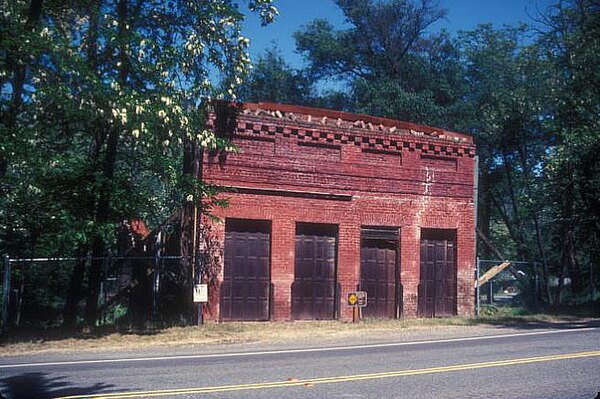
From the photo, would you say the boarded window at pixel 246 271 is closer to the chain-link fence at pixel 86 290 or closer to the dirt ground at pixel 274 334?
the dirt ground at pixel 274 334

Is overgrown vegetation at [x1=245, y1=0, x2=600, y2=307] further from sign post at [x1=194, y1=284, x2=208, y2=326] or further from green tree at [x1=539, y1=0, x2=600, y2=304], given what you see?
sign post at [x1=194, y1=284, x2=208, y2=326]

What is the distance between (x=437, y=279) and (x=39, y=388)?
47.4 feet

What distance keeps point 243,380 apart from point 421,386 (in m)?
2.36

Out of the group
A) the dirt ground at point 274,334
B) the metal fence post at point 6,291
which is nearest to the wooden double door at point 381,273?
the dirt ground at point 274,334

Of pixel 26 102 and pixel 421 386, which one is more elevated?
pixel 26 102

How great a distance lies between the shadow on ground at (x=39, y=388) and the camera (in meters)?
7.48

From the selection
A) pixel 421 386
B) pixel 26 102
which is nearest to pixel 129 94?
pixel 26 102

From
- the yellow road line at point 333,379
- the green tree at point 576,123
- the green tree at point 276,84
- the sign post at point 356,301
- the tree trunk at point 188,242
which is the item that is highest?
the green tree at point 276,84

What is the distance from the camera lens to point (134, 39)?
14.3m

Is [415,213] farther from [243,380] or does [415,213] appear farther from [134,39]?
[243,380]

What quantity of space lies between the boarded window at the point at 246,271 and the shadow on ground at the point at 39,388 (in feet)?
28.0

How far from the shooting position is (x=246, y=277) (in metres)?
17.5

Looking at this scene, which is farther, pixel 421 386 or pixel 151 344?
pixel 151 344

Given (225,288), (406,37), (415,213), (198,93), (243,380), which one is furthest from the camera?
(406,37)
